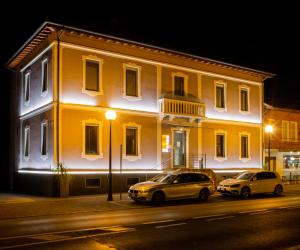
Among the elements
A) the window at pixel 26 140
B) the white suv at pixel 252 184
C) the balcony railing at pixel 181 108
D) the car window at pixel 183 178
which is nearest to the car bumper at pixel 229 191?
the white suv at pixel 252 184

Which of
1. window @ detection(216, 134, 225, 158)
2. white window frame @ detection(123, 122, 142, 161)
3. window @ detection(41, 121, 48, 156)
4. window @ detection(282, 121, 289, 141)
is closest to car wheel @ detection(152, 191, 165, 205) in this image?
white window frame @ detection(123, 122, 142, 161)

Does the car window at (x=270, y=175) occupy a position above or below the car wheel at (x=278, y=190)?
above

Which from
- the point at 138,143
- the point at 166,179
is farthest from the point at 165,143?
the point at 166,179

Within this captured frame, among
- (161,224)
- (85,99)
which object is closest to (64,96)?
(85,99)

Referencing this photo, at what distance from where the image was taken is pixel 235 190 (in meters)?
24.7

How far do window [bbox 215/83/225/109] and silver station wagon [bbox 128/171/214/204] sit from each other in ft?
38.6

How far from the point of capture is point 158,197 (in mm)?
21125

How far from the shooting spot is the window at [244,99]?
1416 inches

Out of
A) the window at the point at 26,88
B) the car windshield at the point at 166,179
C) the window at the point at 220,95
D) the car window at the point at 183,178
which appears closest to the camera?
the car windshield at the point at 166,179

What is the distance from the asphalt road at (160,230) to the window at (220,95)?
55.4 ft

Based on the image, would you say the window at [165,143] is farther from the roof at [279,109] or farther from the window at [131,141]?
the roof at [279,109]

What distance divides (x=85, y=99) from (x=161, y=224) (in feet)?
46.9

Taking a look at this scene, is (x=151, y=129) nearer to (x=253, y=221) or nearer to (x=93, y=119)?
(x=93, y=119)

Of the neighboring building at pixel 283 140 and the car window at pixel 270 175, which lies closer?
the car window at pixel 270 175
